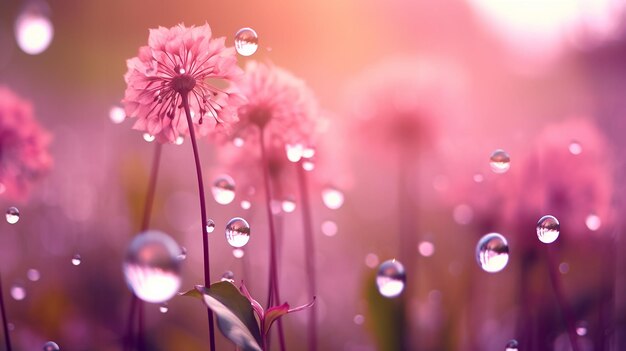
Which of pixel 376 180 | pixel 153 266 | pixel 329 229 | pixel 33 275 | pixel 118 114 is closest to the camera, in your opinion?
pixel 153 266

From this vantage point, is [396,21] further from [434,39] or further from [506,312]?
[506,312]

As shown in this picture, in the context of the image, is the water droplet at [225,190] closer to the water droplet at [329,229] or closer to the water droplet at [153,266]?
the water droplet at [153,266]

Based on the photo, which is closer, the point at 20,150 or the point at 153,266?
the point at 153,266

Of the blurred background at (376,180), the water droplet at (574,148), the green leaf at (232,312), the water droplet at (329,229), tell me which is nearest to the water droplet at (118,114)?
the blurred background at (376,180)

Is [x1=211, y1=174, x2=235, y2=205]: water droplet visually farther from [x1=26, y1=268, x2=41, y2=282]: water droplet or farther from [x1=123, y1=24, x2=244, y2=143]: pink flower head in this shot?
[x1=26, y1=268, x2=41, y2=282]: water droplet

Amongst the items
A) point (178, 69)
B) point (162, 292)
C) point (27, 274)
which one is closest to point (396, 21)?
point (27, 274)

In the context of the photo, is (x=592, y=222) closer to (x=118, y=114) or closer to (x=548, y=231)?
(x=548, y=231)

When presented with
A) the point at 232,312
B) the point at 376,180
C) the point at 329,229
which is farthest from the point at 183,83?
the point at 376,180

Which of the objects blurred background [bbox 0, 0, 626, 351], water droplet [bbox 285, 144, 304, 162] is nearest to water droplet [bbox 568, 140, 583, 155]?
blurred background [bbox 0, 0, 626, 351]
